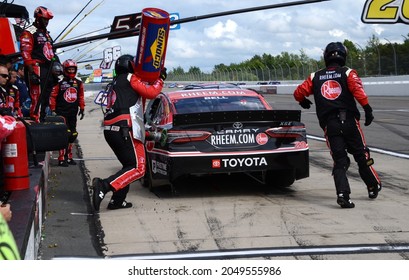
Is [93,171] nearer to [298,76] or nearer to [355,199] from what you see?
[355,199]

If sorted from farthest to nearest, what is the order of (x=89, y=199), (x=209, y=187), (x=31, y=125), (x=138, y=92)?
(x=209, y=187) < (x=89, y=199) < (x=138, y=92) < (x=31, y=125)

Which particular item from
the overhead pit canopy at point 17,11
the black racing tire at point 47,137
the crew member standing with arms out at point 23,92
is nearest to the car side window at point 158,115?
the black racing tire at point 47,137

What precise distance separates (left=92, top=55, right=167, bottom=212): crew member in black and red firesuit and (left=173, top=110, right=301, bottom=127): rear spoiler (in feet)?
1.56

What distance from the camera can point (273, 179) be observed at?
9.78 m

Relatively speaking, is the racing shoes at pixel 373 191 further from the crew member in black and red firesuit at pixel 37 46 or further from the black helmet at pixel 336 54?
the crew member in black and red firesuit at pixel 37 46

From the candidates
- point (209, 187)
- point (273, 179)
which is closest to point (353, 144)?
point (273, 179)

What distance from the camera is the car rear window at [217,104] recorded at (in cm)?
955

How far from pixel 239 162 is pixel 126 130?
4.61 feet

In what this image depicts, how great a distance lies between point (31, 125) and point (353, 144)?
367 centimetres

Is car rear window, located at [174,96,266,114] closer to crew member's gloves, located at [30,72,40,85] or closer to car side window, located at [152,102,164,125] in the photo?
car side window, located at [152,102,164,125]

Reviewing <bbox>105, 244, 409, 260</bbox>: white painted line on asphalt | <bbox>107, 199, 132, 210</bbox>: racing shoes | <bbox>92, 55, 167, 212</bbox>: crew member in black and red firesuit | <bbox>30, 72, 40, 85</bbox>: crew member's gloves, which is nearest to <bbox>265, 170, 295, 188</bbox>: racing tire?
<bbox>92, 55, 167, 212</bbox>: crew member in black and red firesuit

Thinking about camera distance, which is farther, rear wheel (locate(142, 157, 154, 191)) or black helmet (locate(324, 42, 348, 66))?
rear wheel (locate(142, 157, 154, 191))

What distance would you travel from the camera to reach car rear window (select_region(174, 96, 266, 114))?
955 centimetres

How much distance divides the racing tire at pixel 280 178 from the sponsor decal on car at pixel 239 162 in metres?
0.61
